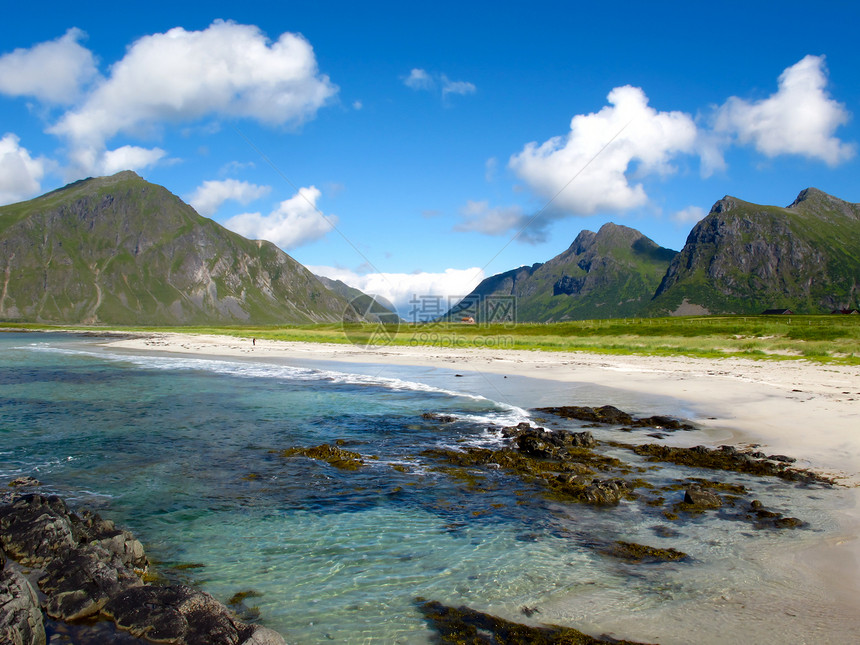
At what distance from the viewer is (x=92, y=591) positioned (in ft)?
25.0

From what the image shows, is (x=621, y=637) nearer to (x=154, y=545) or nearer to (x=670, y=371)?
(x=154, y=545)

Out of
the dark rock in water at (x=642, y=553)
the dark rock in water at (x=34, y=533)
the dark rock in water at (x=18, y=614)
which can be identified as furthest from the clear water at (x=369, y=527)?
the dark rock in water at (x=18, y=614)

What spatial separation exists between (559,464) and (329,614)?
8.89 meters

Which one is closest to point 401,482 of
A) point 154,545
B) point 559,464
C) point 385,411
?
point 559,464

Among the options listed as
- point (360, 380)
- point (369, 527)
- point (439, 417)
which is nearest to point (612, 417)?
point (439, 417)

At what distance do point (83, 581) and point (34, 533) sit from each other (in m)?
2.33

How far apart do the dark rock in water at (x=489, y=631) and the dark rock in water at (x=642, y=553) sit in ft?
8.74

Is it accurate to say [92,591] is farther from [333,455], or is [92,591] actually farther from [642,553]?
[642,553]

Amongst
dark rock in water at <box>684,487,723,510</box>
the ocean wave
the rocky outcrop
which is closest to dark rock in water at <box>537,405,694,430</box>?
the ocean wave

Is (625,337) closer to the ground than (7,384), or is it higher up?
higher up

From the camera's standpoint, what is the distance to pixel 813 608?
7148 mm

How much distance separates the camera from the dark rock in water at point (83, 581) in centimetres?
738

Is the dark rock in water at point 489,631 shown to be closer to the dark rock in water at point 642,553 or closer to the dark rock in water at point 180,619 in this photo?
the dark rock in water at point 180,619

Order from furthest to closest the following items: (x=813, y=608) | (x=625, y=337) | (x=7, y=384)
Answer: (x=625, y=337) → (x=7, y=384) → (x=813, y=608)
